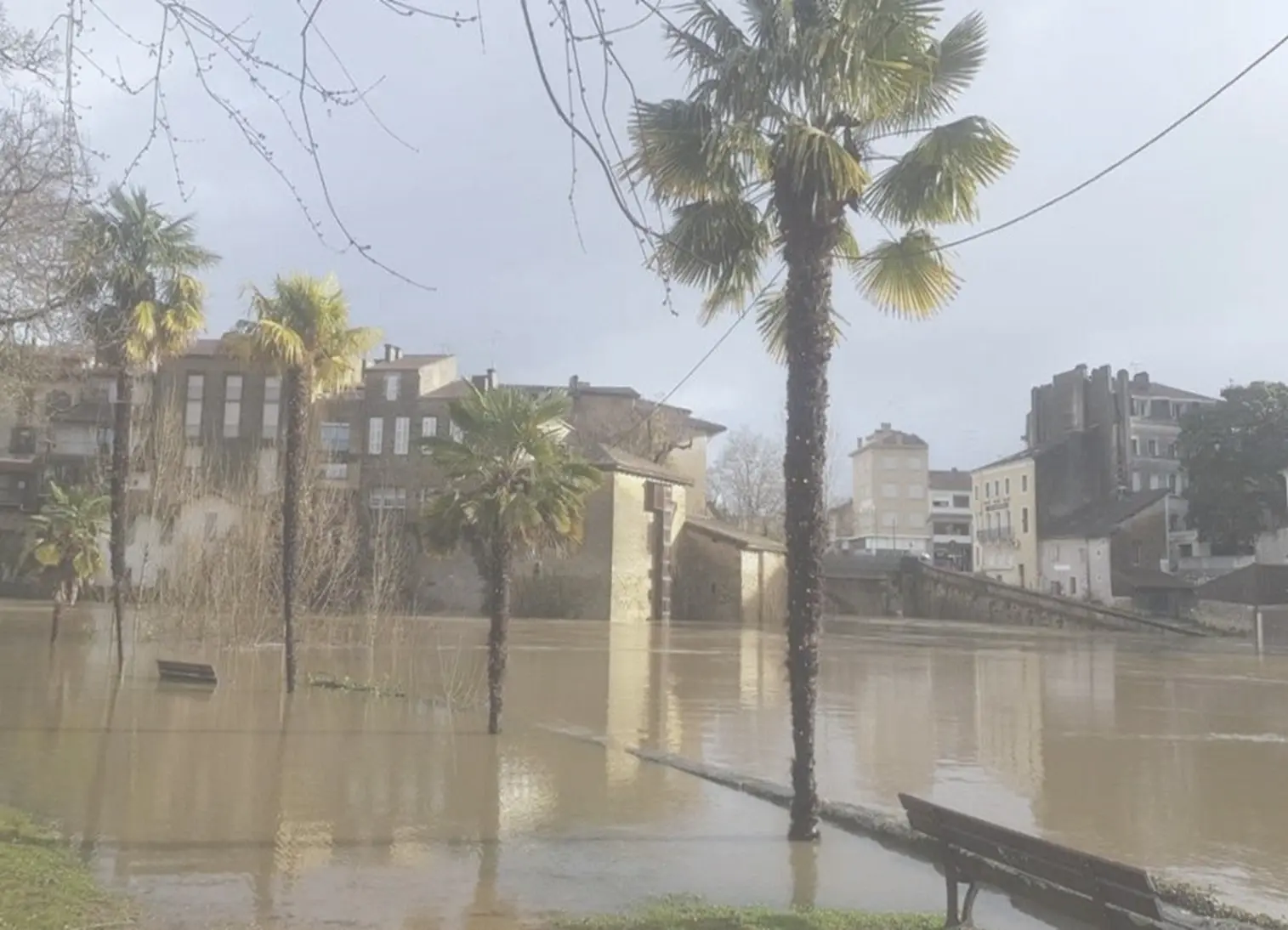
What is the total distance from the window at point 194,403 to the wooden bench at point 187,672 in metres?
45.0

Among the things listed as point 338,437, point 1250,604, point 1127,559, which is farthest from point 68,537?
point 1127,559

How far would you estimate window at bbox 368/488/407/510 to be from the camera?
211 feet

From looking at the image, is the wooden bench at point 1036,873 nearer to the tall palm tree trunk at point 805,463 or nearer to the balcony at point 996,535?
the tall palm tree trunk at point 805,463

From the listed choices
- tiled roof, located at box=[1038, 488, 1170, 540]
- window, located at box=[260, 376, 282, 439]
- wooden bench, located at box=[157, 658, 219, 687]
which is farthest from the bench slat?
tiled roof, located at box=[1038, 488, 1170, 540]

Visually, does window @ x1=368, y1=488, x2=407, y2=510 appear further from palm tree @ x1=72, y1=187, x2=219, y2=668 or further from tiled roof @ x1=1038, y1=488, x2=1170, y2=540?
tiled roof @ x1=1038, y1=488, x2=1170, y2=540

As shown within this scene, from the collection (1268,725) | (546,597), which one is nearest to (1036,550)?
(546,597)

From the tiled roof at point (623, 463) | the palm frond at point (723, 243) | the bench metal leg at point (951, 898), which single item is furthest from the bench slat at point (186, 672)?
the tiled roof at point (623, 463)

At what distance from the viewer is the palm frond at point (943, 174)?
451 inches

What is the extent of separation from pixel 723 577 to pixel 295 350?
148ft

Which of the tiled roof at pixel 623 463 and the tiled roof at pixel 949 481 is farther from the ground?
the tiled roof at pixel 949 481

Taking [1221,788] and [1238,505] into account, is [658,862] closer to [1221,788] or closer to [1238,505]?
[1221,788]

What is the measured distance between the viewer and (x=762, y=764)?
16.4 m

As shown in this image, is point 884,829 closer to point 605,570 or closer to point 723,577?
point 605,570

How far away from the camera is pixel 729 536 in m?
64.9
